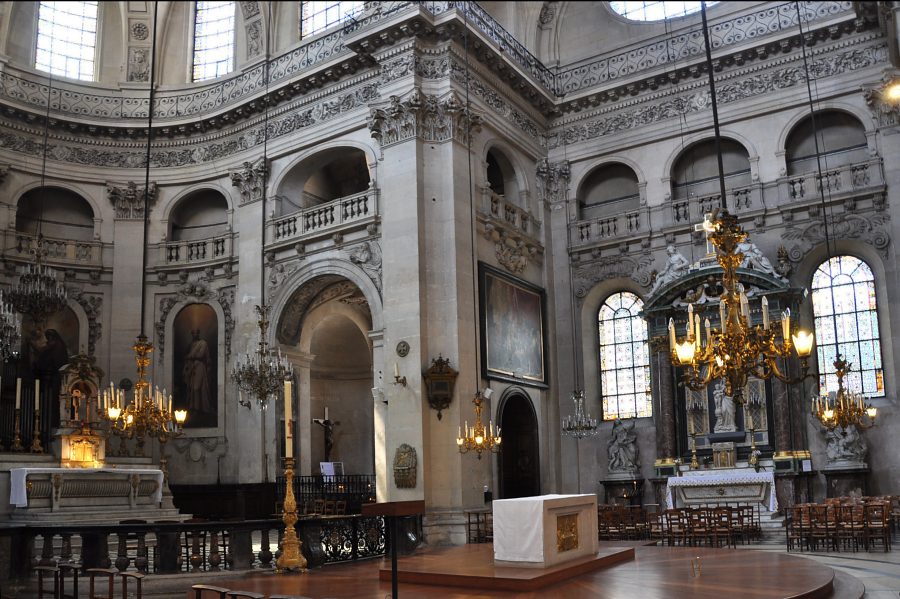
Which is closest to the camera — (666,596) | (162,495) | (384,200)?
(666,596)

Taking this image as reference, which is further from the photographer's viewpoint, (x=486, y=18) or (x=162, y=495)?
(x=486, y=18)

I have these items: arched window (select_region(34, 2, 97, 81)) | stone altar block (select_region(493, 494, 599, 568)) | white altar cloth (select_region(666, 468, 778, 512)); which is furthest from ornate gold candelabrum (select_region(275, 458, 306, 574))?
arched window (select_region(34, 2, 97, 81))

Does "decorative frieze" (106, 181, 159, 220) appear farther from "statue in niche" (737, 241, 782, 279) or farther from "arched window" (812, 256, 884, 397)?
"arched window" (812, 256, 884, 397)

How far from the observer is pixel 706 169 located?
70.6ft

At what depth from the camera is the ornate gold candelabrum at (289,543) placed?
1038cm

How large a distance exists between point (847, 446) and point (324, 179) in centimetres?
1414

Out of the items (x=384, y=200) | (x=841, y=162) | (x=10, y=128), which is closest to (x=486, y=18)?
(x=384, y=200)

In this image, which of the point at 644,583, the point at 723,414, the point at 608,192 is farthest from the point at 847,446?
the point at 644,583

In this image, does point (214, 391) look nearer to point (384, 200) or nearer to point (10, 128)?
point (384, 200)

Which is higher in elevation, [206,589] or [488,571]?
[206,589]

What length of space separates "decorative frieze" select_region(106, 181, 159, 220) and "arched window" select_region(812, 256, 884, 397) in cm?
1689

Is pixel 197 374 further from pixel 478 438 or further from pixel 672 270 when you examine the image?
pixel 672 270

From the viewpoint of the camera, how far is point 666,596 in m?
8.05

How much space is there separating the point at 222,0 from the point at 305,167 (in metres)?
6.51
